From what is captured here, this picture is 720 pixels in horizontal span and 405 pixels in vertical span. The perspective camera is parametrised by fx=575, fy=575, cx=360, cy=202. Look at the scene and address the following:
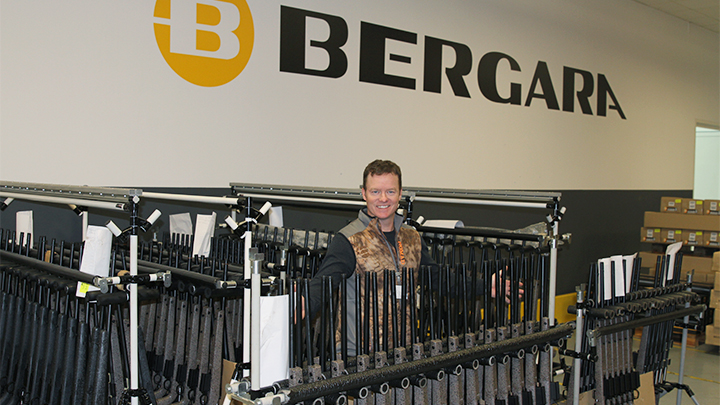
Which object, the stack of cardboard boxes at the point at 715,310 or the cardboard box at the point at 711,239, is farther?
the cardboard box at the point at 711,239

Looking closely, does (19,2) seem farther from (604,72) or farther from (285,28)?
(604,72)

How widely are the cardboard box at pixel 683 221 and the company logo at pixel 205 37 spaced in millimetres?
5426

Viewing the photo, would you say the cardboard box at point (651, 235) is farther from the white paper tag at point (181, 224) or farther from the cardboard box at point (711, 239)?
the white paper tag at point (181, 224)

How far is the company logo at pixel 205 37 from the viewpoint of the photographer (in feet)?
12.6

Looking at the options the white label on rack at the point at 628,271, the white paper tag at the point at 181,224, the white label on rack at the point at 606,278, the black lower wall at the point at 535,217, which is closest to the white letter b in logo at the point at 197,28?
the black lower wall at the point at 535,217

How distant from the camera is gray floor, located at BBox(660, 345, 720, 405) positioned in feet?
14.9

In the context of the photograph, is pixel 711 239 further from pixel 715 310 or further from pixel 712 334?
pixel 712 334

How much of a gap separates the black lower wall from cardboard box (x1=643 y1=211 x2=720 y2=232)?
612 mm

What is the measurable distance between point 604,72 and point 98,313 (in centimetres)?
690

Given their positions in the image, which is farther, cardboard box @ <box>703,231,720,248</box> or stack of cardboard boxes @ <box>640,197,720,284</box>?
cardboard box @ <box>703,231,720,248</box>

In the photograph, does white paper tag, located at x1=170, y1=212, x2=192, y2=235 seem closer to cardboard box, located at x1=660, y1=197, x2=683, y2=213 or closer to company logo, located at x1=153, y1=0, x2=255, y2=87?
company logo, located at x1=153, y1=0, x2=255, y2=87

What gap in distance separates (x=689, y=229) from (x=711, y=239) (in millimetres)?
302

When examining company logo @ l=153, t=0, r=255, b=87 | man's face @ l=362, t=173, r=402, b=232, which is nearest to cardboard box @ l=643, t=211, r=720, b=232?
company logo @ l=153, t=0, r=255, b=87

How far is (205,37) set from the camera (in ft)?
13.1
